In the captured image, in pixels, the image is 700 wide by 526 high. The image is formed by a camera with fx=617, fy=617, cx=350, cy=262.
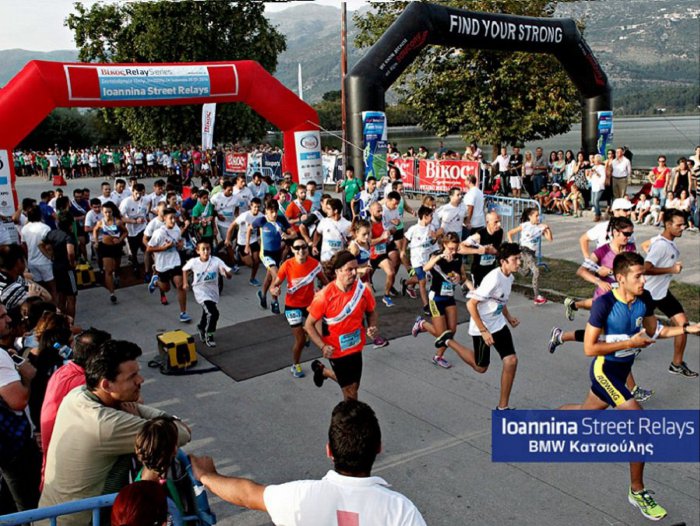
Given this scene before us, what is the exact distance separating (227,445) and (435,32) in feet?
41.4

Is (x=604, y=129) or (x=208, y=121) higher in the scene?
(x=208, y=121)

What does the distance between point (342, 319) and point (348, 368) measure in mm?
487

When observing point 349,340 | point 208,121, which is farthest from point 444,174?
point 349,340

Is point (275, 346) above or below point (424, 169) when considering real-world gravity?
below

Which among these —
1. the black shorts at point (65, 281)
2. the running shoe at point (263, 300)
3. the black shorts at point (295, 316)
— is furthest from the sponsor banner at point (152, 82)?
the black shorts at point (295, 316)

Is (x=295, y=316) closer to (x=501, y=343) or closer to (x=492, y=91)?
(x=501, y=343)

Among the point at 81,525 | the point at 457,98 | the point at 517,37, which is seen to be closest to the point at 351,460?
the point at 81,525

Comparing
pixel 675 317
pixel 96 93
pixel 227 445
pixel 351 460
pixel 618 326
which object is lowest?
pixel 227 445

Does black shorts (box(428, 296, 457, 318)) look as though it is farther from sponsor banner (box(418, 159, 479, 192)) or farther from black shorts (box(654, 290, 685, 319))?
sponsor banner (box(418, 159, 479, 192))

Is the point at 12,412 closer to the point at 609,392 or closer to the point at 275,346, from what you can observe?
the point at 609,392

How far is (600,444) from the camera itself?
8.24 feet

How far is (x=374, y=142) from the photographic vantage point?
51.2 feet

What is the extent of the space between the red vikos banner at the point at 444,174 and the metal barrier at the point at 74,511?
15.2 metres

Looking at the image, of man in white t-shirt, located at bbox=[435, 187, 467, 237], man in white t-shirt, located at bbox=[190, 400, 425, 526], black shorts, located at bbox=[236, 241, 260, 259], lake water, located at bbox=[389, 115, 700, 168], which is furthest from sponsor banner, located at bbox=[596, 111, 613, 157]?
man in white t-shirt, located at bbox=[190, 400, 425, 526]
